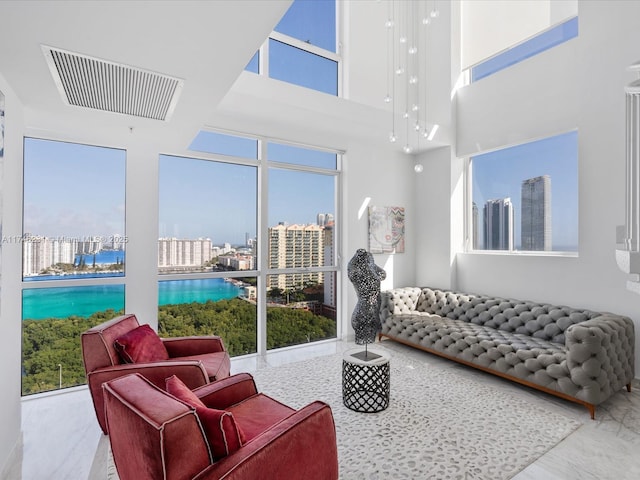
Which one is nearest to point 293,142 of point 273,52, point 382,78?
point 273,52

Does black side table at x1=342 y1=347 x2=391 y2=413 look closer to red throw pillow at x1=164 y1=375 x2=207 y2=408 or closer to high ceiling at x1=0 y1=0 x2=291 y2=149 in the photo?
red throw pillow at x1=164 y1=375 x2=207 y2=408

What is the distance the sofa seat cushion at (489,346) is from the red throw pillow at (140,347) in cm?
288

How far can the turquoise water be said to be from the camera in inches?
128

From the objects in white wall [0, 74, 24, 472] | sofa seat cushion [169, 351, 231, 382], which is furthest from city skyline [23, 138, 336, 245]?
sofa seat cushion [169, 351, 231, 382]

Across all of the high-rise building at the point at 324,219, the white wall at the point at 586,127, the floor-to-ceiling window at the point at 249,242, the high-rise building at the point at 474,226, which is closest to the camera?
the white wall at the point at 586,127

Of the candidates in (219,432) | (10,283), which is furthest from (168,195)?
(219,432)

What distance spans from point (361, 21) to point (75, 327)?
5248 mm

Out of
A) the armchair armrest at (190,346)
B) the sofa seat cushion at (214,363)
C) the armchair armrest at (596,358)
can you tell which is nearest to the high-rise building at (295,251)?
the armchair armrest at (190,346)

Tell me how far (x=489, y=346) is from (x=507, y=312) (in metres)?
0.86

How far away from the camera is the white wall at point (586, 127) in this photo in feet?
11.7

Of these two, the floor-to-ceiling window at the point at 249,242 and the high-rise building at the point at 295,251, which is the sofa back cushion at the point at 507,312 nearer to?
the floor-to-ceiling window at the point at 249,242

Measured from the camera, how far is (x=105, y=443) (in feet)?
8.04

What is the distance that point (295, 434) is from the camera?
1.54 meters

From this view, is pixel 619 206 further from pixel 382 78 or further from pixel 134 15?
pixel 134 15
